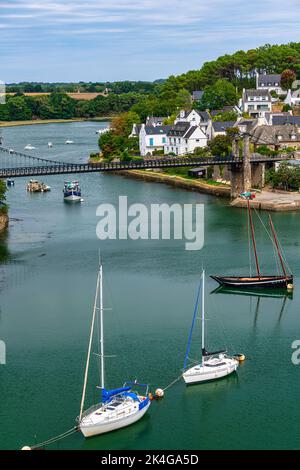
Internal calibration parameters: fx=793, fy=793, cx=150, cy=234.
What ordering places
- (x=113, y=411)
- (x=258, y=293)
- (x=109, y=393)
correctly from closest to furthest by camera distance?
(x=113, y=411) → (x=109, y=393) → (x=258, y=293)

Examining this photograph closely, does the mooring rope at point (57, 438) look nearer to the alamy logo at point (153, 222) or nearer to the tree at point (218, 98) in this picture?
the alamy logo at point (153, 222)

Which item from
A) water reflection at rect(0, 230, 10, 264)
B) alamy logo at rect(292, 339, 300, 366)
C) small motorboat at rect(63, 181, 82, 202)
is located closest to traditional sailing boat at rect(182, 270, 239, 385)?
alamy logo at rect(292, 339, 300, 366)

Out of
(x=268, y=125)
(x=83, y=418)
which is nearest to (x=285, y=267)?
(x=83, y=418)

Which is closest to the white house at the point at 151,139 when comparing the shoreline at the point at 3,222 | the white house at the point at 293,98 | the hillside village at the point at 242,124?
the hillside village at the point at 242,124

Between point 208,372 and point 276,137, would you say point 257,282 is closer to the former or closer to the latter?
point 208,372

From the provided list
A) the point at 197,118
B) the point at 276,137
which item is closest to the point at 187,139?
the point at 197,118
